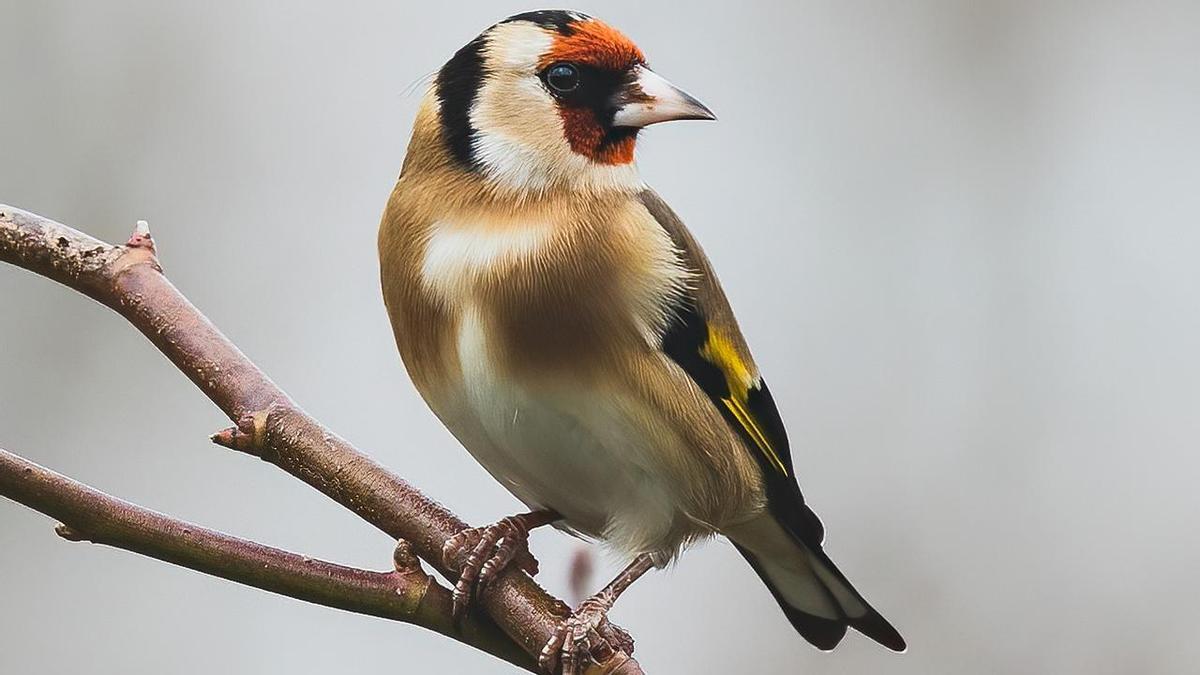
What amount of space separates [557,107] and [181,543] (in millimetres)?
1063

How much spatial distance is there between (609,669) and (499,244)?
2.42ft

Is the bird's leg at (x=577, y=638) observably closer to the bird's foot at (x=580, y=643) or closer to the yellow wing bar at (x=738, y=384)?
the bird's foot at (x=580, y=643)

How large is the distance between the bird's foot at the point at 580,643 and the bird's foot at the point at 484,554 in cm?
13

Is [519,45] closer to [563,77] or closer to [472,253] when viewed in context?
[563,77]

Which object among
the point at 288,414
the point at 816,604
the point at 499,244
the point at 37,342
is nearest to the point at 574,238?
the point at 499,244

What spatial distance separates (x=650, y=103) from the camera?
2.51 metres

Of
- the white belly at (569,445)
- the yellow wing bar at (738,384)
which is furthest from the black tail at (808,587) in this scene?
the white belly at (569,445)

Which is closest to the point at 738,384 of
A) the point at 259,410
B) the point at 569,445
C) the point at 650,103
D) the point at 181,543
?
the point at 569,445

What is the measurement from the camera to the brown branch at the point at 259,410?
83.1 inches

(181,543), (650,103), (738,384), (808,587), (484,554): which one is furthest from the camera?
(808,587)

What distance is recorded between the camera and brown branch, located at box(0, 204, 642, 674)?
83.1 inches

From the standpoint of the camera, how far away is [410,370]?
2.53m

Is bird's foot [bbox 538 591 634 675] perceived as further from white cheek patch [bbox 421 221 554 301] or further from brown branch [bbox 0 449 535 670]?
white cheek patch [bbox 421 221 554 301]

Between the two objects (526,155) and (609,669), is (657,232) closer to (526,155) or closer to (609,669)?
(526,155)
